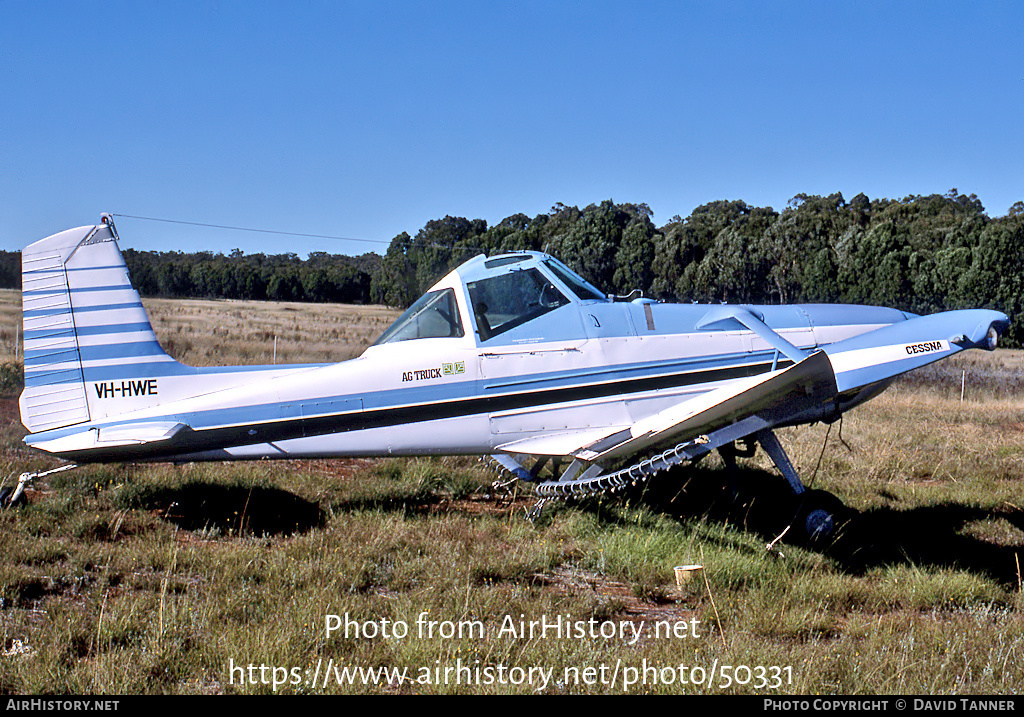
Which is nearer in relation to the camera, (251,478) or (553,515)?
(553,515)

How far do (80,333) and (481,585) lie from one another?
12.3ft

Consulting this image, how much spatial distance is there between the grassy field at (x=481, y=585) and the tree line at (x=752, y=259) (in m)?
11.7

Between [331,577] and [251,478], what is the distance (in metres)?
2.79

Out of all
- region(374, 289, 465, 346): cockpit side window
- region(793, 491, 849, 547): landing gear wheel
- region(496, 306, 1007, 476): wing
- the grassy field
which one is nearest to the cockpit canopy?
region(374, 289, 465, 346): cockpit side window

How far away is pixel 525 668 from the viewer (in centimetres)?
392

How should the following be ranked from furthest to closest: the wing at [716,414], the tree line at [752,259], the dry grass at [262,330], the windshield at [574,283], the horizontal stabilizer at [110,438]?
1. the tree line at [752,259]
2. the dry grass at [262,330]
3. the windshield at [574,283]
4. the horizontal stabilizer at [110,438]
5. the wing at [716,414]

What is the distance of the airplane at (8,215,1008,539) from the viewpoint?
Answer: 18.7ft

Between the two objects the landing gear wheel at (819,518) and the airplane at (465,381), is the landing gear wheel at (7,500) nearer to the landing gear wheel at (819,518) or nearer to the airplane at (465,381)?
the airplane at (465,381)

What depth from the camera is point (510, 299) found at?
6230 mm

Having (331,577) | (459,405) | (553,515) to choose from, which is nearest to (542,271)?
(459,405)

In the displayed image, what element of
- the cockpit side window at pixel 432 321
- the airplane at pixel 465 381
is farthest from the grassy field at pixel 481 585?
the cockpit side window at pixel 432 321

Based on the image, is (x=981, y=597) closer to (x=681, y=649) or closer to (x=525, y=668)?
(x=681, y=649)

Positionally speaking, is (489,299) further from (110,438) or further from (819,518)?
(819,518)

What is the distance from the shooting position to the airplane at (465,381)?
5.71 metres
